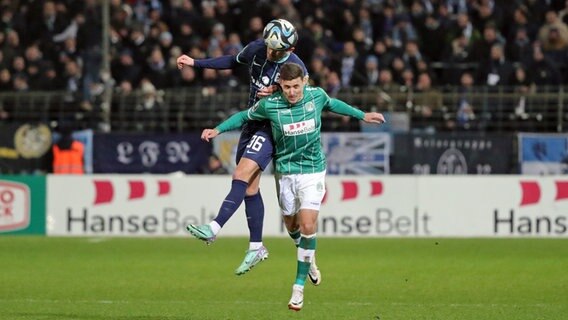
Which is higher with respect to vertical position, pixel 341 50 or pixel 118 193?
pixel 341 50

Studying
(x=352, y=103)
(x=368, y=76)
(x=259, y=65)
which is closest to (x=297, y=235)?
(x=259, y=65)

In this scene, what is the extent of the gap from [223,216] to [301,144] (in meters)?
1.03

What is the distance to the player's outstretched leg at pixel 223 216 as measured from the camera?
11.9m

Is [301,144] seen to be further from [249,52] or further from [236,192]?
[249,52]

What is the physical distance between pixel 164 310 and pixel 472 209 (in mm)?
10333

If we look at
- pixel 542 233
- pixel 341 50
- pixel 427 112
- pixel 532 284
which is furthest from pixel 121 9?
pixel 532 284


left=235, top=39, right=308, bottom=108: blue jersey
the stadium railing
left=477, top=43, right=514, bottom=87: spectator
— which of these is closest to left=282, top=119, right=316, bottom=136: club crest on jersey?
left=235, top=39, right=308, bottom=108: blue jersey

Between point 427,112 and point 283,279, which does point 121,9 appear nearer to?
point 427,112

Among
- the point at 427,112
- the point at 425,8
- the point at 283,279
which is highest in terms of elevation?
the point at 425,8

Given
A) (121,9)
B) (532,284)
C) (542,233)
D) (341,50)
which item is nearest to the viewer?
(532,284)

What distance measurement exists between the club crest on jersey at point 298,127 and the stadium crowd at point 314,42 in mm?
10564

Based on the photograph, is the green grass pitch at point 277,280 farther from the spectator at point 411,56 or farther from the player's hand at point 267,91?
the spectator at point 411,56

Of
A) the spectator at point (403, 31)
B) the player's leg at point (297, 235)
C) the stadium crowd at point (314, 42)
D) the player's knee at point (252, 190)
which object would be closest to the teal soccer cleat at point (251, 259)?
the player's leg at point (297, 235)

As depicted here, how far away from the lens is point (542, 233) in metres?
22.4
